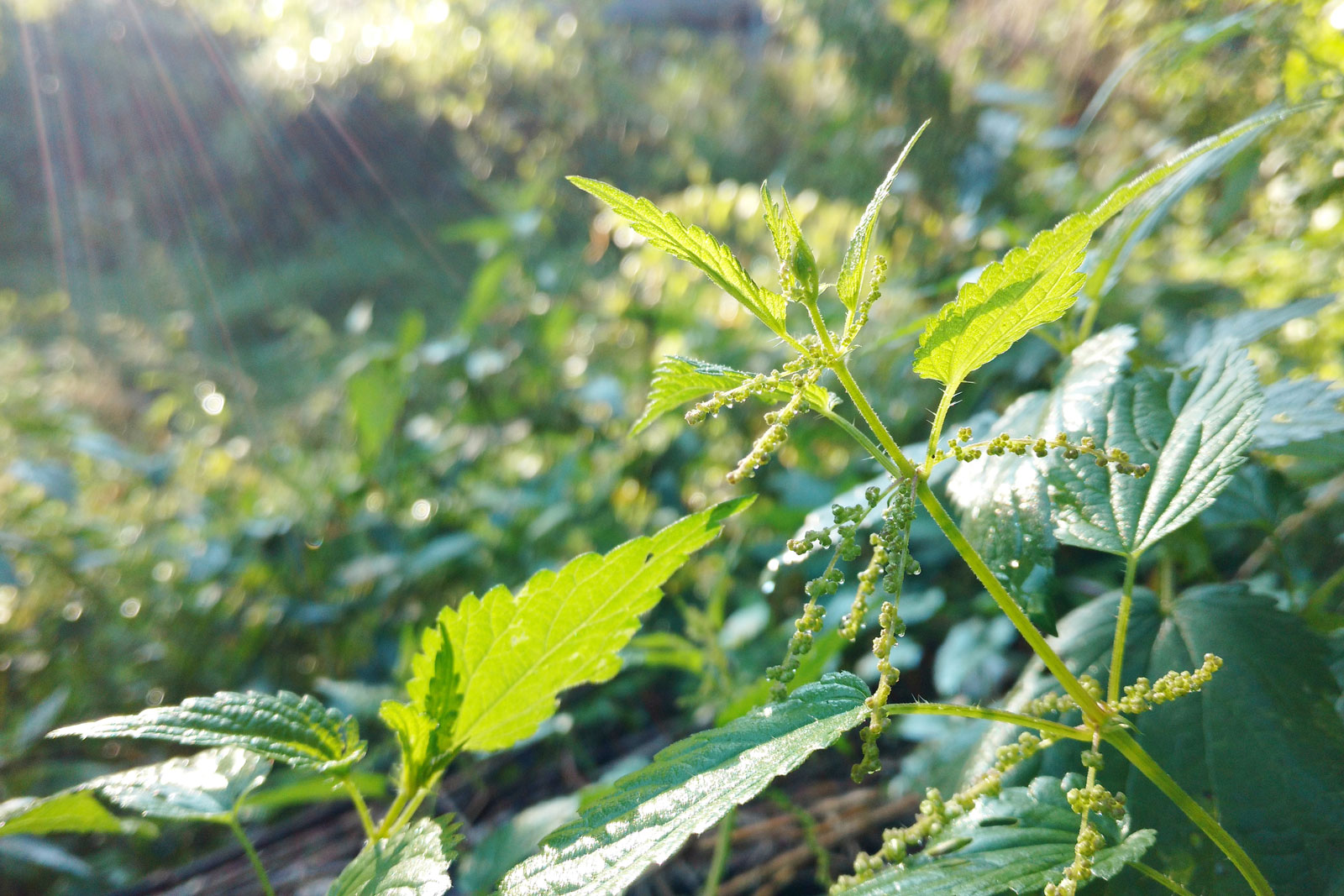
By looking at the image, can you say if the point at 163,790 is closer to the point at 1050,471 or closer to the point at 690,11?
the point at 1050,471

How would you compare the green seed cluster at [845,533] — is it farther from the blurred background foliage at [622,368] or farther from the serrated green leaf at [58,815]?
the serrated green leaf at [58,815]

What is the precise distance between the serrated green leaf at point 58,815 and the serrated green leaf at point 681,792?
0.38 metres

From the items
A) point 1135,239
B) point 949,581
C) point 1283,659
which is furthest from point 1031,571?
point 949,581

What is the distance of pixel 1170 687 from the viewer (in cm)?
48

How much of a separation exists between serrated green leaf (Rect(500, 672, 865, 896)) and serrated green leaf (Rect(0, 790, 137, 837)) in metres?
0.38

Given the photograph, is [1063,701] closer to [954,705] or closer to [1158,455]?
[954,705]

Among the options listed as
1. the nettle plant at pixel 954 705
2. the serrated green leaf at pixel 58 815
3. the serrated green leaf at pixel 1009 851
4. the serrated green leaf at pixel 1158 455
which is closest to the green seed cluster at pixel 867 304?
the nettle plant at pixel 954 705

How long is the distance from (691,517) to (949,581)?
0.95m

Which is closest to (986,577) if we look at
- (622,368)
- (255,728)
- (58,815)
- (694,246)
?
(694,246)

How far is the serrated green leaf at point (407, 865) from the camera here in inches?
19.5

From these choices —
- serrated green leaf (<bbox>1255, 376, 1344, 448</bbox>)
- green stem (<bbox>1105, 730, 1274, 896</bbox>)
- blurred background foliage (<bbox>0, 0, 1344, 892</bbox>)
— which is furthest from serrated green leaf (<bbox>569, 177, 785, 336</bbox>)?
serrated green leaf (<bbox>1255, 376, 1344, 448</bbox>)

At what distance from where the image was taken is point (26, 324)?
4.28 meters

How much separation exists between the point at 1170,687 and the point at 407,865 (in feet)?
1.67

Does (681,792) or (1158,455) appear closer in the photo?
(681,792)
